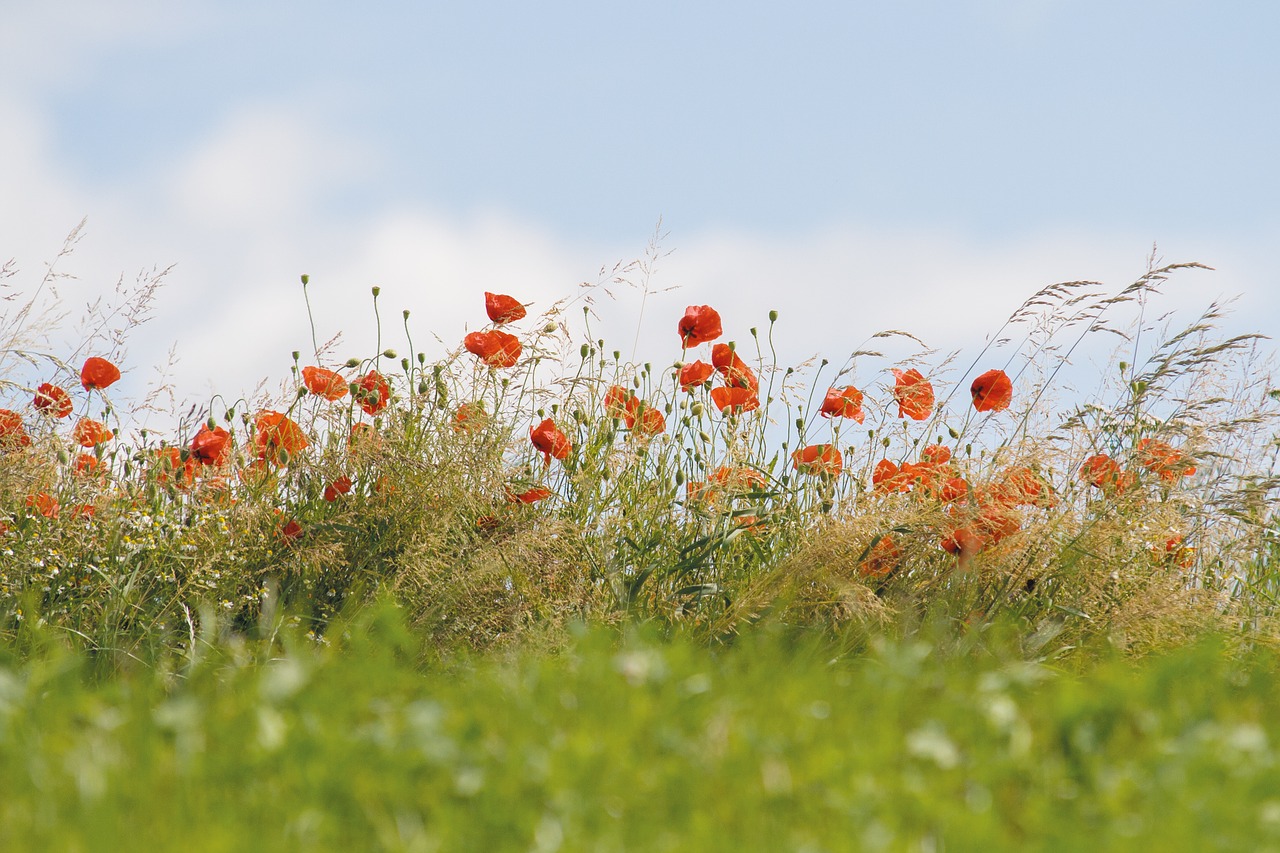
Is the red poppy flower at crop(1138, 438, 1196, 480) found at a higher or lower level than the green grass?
lower

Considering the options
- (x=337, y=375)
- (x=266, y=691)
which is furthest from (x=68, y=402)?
(x=266, y=691)

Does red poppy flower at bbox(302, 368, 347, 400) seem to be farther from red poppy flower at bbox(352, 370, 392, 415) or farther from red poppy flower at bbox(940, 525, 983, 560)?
red poppy flower at bbox(940, 525, 983, 560)

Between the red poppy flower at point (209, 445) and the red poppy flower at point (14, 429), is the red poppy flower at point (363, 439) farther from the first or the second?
the red poppy flower at point (14, 429)

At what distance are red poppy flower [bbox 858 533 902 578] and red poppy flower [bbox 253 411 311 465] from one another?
5.59ft

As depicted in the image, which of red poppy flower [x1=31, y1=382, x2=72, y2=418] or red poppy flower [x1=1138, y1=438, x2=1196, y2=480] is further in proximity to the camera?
red poppy flower [x1=31, y1=382, x2=72, y2=418]

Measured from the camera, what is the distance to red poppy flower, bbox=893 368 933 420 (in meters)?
3.67

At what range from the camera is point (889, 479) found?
3617mm

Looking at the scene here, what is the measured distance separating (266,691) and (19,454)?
223 centimetres

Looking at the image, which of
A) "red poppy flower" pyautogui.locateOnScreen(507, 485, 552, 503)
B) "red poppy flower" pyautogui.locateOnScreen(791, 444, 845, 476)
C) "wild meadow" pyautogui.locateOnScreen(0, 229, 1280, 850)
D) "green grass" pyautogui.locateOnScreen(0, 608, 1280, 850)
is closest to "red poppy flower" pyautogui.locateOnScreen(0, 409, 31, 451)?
"wild meadow" pyautogui.locateOnScreen(0, 229, 1280, 850)

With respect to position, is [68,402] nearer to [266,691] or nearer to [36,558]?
[36,558]

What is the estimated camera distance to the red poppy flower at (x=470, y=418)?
3703 mm

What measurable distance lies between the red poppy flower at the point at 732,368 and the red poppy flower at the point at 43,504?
2.05 meters

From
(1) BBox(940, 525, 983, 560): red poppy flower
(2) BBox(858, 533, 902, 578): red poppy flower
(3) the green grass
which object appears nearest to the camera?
(3) the green grass

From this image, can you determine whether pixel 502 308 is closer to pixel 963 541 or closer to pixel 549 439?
pixel 549 439
